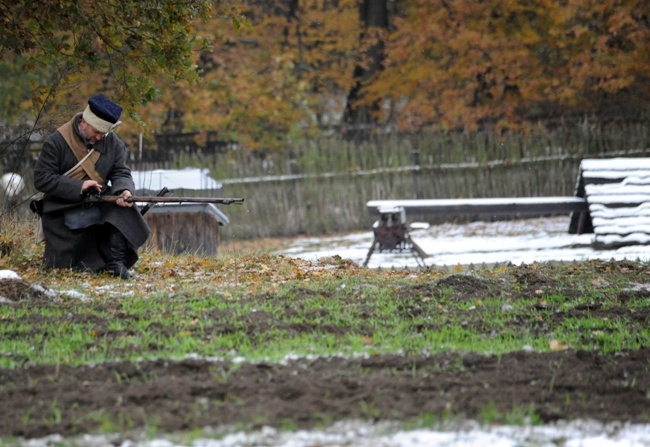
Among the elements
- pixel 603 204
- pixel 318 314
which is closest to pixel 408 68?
pixel 603 204

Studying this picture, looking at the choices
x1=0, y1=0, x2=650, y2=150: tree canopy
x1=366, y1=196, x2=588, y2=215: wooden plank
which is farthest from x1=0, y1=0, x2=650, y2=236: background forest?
x1=366, y1=196, x2=588, y2=215: wooden plank

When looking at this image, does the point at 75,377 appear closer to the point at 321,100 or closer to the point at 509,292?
the point at 509,292

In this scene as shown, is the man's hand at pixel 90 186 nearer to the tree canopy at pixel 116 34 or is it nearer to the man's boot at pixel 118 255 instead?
the man's boot at pixel 118 255

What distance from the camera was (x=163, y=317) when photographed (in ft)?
23.6

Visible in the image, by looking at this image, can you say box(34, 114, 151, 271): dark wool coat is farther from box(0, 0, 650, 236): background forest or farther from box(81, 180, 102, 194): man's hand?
box(0, 0, 650, 236): background forest

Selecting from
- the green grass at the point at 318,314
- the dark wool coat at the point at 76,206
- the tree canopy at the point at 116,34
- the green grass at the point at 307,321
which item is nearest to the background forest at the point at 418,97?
the tree canopy at the point at 116,34

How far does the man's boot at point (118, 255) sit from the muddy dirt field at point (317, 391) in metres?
3.99

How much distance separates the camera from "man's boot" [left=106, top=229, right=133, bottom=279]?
955cm

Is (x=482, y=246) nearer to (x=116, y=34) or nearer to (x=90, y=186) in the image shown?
(x=116, y=34)

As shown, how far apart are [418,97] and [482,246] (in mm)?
6170

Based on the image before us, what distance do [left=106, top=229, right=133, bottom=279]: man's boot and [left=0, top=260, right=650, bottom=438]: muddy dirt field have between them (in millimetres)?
3986

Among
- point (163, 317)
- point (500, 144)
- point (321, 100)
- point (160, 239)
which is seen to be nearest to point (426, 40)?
point (500, 144)

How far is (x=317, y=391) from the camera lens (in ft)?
16.4

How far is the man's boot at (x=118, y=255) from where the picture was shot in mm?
9555
